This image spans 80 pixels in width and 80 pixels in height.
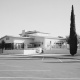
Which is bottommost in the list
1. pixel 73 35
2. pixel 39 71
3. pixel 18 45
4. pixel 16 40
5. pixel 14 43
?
pixel 39 71

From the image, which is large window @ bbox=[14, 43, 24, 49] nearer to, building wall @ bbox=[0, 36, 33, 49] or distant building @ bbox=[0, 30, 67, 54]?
distant building @ bbox=[0, 30, 67, 54]

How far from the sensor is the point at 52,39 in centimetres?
5609

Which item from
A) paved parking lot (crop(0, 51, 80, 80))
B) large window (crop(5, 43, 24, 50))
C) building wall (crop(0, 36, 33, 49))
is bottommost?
paved parking lot (crop(0, 51, 80, 80))

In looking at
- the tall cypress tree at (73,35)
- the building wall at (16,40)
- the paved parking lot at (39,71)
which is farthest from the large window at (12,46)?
the paved parking lot at (39,71)

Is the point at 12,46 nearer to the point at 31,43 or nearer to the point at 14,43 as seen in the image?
the point at 14,43

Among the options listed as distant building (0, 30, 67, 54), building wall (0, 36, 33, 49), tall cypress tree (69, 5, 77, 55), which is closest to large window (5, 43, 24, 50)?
distant building (0, 30, 67, 54)

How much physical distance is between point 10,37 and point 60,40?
50.9 ft

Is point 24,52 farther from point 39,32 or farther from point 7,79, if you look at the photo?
point 7,79

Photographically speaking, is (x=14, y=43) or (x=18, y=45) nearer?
(x=14, y=43)

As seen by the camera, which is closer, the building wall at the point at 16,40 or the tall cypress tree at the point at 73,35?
the tall cypress tree at the point at 73,35

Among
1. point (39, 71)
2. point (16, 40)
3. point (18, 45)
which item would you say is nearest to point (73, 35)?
point (16, 40)

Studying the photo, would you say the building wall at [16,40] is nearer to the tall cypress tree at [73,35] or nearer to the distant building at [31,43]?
the distant building at [31,43]

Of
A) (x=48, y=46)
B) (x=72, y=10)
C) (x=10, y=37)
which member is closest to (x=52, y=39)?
(x=48, y=46)

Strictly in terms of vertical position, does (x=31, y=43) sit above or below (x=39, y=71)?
above
